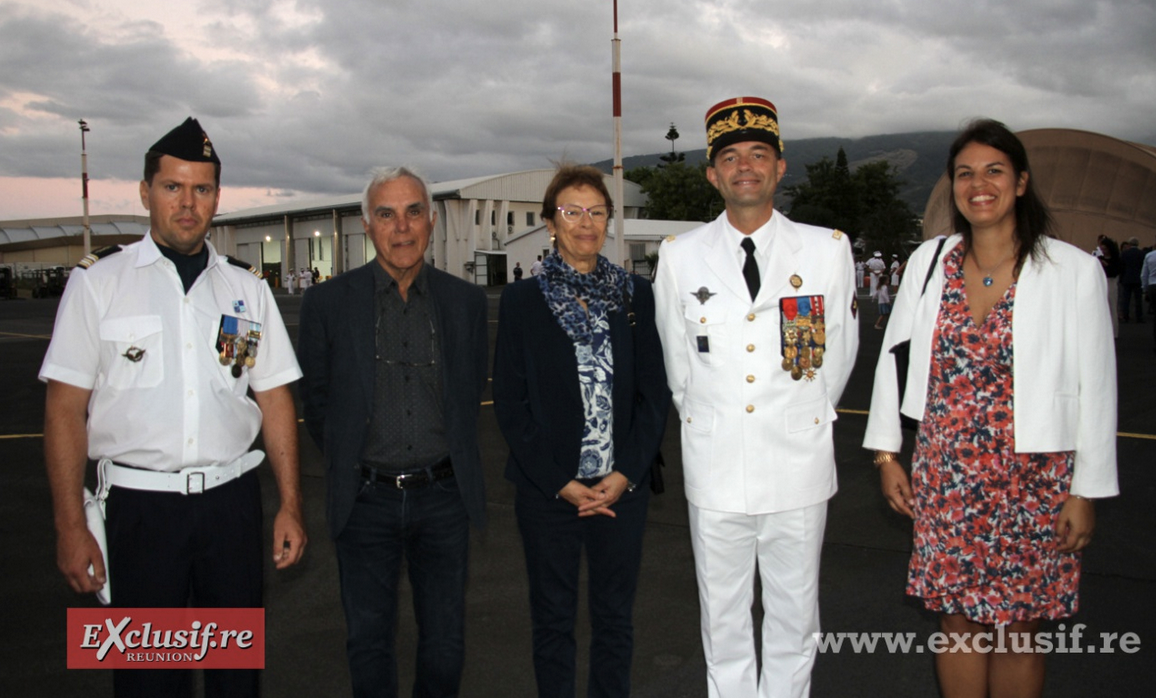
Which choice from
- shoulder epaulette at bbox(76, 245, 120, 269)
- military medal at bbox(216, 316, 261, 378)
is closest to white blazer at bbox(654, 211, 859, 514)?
military medal at bbox(216, 316, 261, 378)

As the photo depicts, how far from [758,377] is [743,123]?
94 centimetres

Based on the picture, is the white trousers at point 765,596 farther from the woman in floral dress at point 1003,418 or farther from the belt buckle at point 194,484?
the belt buckle at point 194,484

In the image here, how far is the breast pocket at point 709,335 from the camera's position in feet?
9.35

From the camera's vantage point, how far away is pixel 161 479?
245 cm

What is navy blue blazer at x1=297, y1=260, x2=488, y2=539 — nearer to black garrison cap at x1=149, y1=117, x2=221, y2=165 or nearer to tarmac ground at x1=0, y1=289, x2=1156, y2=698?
black garrison cap at x1=149, y1=117, x2=221, y2=165

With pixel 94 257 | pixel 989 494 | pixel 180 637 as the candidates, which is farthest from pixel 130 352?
pixel 989 494

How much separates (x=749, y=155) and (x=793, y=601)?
163 centimetres

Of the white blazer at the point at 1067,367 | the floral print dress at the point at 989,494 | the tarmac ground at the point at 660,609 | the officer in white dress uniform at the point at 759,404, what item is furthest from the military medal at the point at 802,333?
the tarmac ground at the point at 660,609

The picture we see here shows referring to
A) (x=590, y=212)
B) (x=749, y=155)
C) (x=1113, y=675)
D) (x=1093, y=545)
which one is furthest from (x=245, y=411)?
(x=1093, y=545)

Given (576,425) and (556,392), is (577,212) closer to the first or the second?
(556,392)

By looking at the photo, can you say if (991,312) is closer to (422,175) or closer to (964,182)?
(964,182)

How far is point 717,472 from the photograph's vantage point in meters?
2.84

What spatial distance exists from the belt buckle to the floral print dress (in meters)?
2.48

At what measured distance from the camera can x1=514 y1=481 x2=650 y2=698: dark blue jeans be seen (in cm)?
291
